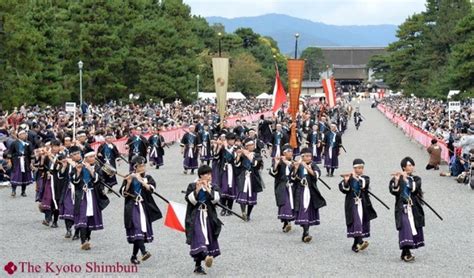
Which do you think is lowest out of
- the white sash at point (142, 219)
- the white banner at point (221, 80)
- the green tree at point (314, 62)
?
the white sash at point (142, 219)

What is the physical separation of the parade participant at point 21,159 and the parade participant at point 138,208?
7532mm

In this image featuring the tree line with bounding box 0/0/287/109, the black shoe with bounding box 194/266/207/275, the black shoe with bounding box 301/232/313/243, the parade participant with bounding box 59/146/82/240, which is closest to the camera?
the black shoe with bounding box 194/266/207/275

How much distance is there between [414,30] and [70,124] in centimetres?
5722

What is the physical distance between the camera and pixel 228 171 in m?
15.3

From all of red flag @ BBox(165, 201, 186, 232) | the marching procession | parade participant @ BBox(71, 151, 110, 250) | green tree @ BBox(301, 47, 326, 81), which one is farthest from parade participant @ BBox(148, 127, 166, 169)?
green tree @ BBox(301, 47, 326, 81)

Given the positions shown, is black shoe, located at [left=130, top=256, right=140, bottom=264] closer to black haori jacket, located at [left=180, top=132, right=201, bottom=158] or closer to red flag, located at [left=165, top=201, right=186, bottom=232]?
red flag, located at [left=165, top=201, right=186, bottom=232]

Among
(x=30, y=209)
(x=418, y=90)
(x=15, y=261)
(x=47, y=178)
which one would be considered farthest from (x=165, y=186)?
(x=418, y=90)

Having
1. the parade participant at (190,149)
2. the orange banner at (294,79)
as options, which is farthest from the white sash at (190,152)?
the orange banner at (294,79)

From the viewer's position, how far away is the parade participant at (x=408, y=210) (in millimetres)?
10938

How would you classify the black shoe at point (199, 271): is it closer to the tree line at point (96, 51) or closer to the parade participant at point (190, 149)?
the parade participant at point (190, 149)

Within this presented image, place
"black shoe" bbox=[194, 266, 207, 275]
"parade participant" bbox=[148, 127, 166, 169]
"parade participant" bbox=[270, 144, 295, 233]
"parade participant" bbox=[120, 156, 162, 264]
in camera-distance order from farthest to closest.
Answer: "parade participant" bbox=[148, 127, 166, 169] → "parade participant" bbox=[270, 144, 295, 233] → "parade participant" bbox=[120, 156, 162, 264] → "black shoe" bbox=[194, 266, 207, 275]

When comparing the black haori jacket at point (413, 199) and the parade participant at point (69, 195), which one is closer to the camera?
the black haori jacket at point (413, 199)

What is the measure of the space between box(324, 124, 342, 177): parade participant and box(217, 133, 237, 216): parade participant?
24.2ft

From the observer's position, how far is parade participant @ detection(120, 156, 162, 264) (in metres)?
10.6
